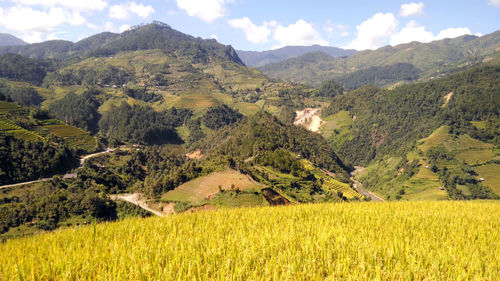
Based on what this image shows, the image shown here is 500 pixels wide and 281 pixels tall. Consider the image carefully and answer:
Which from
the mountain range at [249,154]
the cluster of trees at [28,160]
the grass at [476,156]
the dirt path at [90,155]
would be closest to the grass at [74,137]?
the mountain range at [249,154]

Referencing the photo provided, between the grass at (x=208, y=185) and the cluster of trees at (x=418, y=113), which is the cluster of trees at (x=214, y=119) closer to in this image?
the cluster of trees at (x=418, y=113)

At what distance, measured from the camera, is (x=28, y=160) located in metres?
71.1

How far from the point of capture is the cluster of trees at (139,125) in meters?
164

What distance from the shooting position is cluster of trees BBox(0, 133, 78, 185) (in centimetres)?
6831

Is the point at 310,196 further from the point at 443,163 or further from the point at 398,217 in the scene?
the point at 443,163

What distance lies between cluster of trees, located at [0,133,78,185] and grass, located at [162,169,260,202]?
42482 mm

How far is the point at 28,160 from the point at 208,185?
57.2 m

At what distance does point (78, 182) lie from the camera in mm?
68062

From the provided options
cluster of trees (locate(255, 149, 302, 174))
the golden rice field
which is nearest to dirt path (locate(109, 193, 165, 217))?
cluster of trees (locate(255, 149, 302, 174))

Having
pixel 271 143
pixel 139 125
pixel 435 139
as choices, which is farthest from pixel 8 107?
pixel 435 139

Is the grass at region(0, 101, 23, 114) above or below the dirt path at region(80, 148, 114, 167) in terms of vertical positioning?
above

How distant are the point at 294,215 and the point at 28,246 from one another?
683 centimetres

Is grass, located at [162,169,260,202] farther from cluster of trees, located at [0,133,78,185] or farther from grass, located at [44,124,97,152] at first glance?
grass, located at [44,124,97,152]

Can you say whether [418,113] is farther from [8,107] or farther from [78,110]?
[78,110]
